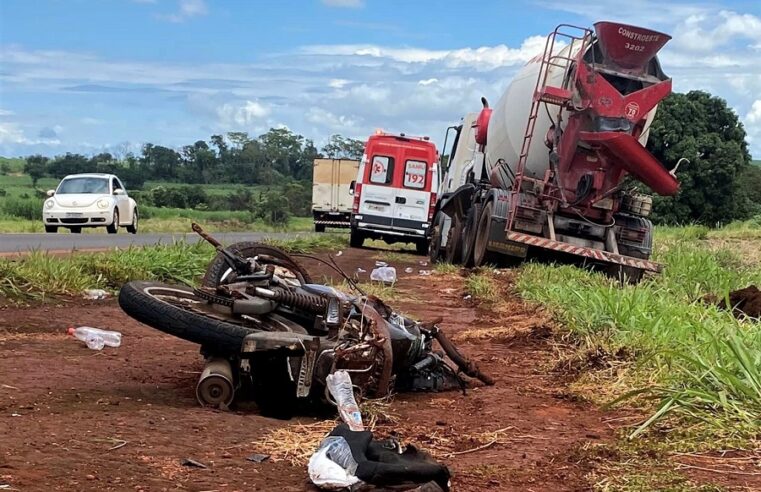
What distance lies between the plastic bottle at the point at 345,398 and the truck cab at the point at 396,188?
1761 centimetres

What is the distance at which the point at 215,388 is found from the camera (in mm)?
4590

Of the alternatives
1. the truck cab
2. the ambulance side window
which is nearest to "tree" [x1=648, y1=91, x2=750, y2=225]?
the truck cab

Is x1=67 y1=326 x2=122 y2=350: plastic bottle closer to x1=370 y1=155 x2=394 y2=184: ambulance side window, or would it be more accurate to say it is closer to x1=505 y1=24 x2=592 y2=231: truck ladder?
x1=505 y1=24 x2=592 y2=231: truck ladder

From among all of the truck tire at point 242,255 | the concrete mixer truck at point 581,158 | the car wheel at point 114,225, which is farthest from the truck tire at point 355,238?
the truck tire at point 242,255

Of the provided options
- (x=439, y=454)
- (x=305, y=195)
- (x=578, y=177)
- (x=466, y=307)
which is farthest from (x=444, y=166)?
(x=305, y=195)

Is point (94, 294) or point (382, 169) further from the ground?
point (382, 169)

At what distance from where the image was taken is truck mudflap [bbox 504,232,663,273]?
40.7 ft

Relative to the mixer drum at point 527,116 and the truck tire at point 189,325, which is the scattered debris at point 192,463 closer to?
the truck tire at point 189,325

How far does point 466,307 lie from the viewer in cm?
966

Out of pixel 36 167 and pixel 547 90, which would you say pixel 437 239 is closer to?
pixel 547 90

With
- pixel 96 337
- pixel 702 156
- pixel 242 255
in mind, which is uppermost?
pixel 702 156

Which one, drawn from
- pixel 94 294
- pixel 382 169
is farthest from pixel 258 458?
pixel 382 169

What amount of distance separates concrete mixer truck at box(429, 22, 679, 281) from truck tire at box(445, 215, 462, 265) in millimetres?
1472

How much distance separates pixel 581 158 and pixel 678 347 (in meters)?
7.79
